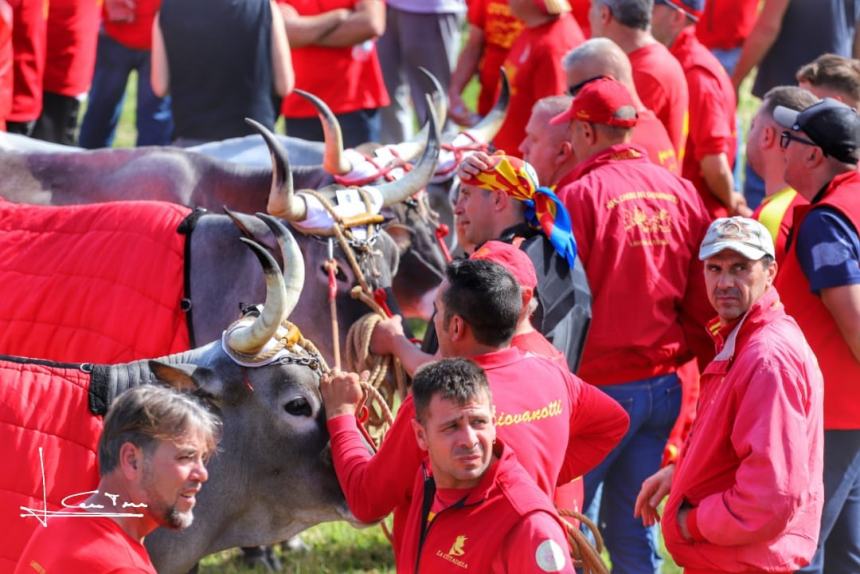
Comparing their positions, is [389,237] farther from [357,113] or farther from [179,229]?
[357,113]

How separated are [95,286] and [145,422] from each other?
2405mm

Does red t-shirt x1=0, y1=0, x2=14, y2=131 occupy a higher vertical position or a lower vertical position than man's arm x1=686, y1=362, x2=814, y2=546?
lower

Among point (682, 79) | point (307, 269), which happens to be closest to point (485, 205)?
point (307, 269)

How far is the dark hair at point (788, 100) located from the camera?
564cm

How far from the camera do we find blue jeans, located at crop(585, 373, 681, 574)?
5809 millimetres

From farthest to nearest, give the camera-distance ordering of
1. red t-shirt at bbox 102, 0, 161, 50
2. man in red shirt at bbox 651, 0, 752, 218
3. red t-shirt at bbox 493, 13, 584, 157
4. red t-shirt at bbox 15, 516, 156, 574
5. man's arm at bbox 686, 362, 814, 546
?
1. red t-shirt at bbox 102, 0, 161, 50
2. red t-shirt at bbox 493, 13, 584, 157
3. man in red shirt at bbox 651, 0, 752, 218
4. man's arm at bbox 686, 362, 814, 546
5. red t-shirt at bbox 15, 516, 156, 574

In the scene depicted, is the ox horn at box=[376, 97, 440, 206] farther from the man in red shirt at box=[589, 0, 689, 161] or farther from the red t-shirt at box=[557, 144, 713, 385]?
the man in red shirt at box=[589, 0, 689, 161]

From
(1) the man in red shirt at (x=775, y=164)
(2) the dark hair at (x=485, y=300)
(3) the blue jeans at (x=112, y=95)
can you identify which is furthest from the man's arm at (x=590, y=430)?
(3) the blue jeans at (x=112, y=95)

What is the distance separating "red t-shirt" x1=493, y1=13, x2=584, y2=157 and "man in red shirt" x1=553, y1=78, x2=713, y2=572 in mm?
2292

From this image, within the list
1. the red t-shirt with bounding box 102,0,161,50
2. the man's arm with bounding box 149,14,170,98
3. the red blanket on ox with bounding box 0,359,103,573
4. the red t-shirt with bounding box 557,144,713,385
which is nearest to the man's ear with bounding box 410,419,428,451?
the red blanket on ox with bounding box 0,359,103,573

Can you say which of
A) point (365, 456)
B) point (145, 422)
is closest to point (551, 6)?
point (365, 456)

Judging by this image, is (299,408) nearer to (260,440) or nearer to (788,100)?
(260,440)

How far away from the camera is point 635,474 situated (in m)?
5.88

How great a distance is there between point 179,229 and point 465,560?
255 cm
